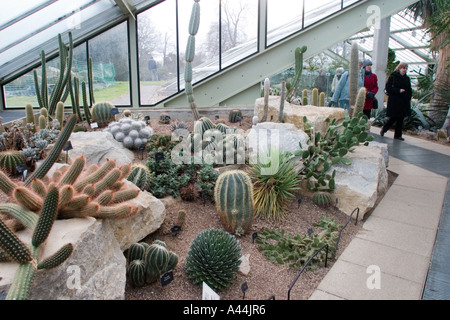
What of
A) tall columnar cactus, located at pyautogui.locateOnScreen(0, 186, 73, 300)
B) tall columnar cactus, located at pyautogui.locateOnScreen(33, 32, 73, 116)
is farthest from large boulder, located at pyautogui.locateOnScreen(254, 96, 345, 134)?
tall columnar cactus, located at pyautogui.locateOnScreen(0, 186, 73, 300)

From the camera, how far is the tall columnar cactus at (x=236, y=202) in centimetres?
400

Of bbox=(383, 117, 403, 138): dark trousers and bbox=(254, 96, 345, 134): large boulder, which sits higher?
bbox=(254, 96, 345, 134): large boulder

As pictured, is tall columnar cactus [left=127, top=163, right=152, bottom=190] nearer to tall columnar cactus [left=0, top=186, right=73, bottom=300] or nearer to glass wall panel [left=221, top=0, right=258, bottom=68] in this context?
tall columnar cactus [left=0, top=186, right=73, bottom=300]

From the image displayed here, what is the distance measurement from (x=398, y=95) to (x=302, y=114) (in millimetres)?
3236

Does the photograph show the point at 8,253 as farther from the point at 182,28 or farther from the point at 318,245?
the point at 182,28

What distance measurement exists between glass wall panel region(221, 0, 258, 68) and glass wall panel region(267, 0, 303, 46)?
41cm

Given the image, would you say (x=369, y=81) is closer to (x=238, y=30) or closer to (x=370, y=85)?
(x=370, y=85)

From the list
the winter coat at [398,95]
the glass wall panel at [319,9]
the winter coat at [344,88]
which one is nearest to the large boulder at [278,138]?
the winter coat at [344,88]

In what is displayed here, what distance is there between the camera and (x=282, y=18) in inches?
428

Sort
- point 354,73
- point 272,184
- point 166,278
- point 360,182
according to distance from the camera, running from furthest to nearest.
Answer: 1. point 354,73
2. point 360,182
3. point 272,184
4. point 166,278

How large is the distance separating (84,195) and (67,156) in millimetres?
2085

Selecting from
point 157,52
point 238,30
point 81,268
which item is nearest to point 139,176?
point 81,268

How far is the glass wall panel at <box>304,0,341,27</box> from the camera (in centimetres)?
1094
